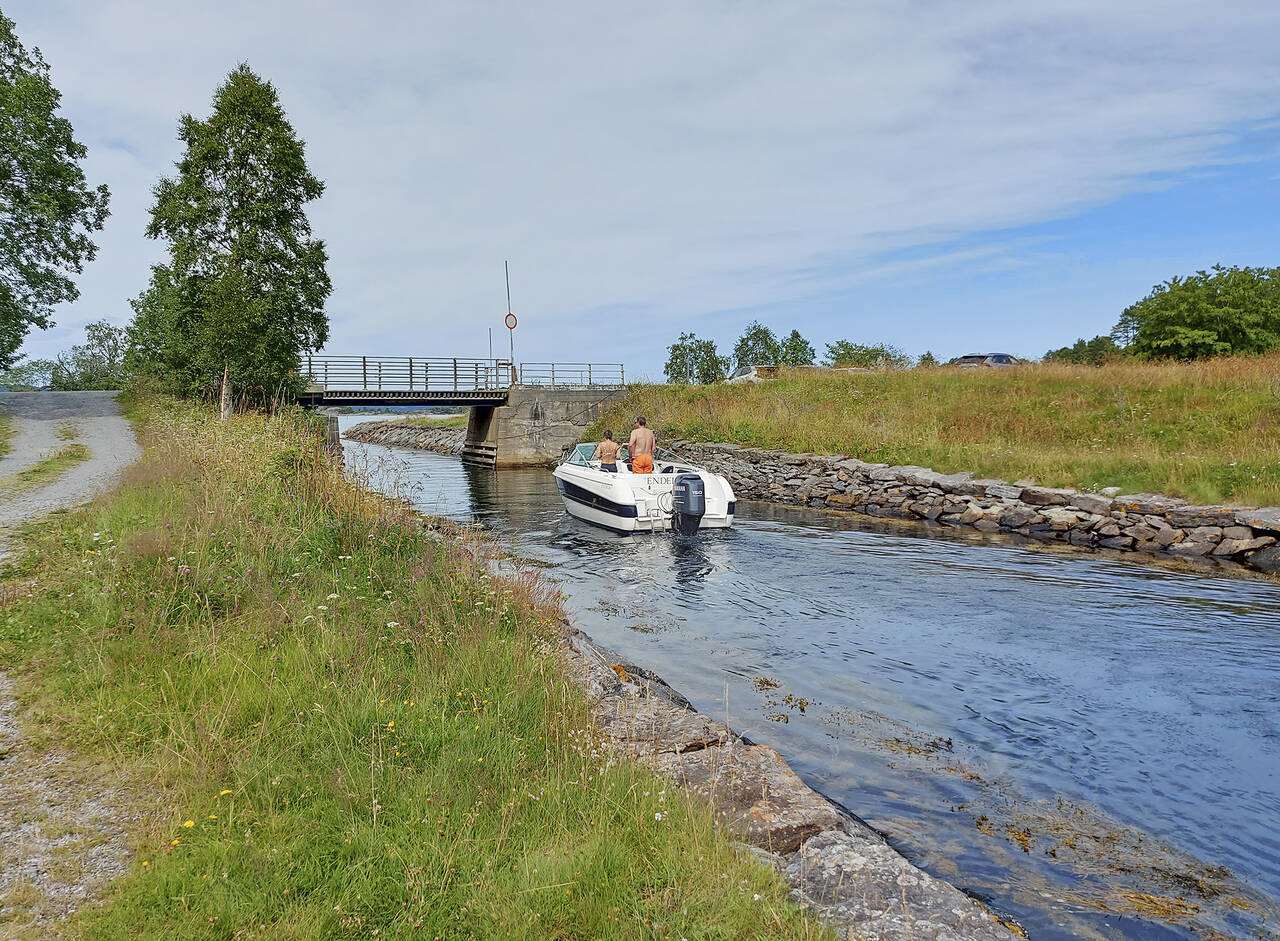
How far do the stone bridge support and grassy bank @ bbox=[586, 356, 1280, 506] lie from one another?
34.1 feet

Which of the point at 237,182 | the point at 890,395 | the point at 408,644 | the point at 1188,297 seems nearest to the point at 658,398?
the point at 890,395

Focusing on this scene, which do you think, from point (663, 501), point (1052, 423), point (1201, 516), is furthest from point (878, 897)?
point (1052, 423)

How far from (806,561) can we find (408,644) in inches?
359

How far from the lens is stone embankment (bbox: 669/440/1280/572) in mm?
13672

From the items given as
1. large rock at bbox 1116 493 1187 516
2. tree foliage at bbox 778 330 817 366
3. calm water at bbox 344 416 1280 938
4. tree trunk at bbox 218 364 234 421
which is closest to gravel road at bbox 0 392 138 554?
tree trunk at bbox 218 364 234 421

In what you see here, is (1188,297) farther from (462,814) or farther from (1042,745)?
(462,814)

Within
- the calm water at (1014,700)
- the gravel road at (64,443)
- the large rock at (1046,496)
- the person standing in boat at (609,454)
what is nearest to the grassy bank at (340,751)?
the calm water at (1014,700)

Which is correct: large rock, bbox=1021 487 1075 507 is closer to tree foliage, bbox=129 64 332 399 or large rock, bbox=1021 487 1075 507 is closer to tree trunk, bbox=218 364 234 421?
tree trunk, bbox=218 364 234 421

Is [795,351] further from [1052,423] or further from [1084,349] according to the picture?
[1052,423]

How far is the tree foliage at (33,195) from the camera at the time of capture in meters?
26.2

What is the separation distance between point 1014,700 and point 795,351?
218ft

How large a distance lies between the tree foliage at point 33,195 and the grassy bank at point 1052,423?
77.8ft

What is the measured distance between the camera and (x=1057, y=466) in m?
17.9

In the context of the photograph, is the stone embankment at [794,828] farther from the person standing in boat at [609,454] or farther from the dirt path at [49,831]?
the person standing in boat at [609,454]
